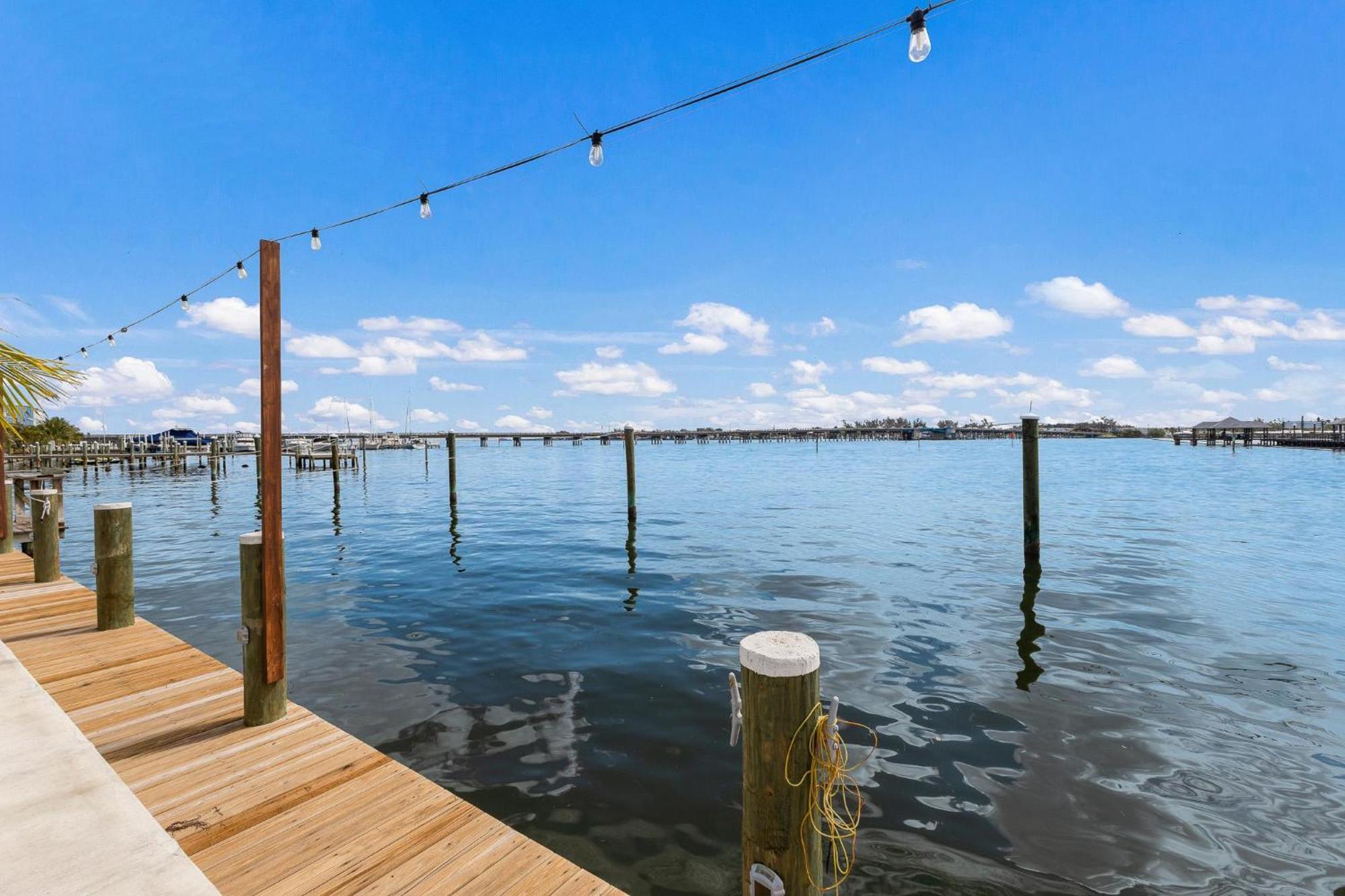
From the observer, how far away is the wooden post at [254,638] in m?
4.26

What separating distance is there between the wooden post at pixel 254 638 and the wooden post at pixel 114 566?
10.2 feet

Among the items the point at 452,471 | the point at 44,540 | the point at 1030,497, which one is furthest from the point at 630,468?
the point at 44,540

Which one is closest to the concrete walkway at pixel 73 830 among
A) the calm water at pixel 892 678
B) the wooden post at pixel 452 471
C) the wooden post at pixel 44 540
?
Result: the calm water at pixel 892 678

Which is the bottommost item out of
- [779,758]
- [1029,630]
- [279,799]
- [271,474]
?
[1029,630]

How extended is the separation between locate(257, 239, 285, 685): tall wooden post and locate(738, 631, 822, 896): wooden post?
3.61 metres

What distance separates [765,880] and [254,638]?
3897 millimetres

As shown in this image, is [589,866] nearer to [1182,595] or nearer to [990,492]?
[1182,595]

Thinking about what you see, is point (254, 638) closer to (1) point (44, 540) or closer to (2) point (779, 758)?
(2) point (779, 758)

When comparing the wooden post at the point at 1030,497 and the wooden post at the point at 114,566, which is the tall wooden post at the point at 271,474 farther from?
the wooden post at the point at 1030,497

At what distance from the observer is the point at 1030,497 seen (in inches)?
480

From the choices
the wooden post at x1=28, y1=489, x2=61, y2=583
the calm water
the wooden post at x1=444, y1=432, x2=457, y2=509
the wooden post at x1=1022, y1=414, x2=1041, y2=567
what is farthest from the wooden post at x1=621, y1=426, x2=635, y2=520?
the wooden post at x1=28, y1=489, x2=61, y2=583

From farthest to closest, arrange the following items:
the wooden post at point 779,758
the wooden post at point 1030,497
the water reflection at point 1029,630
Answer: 1. the wooden post at point 1030,497
2. the water reflection at point 1029,630
3. the wooden post at point 779,758

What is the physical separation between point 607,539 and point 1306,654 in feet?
41.2

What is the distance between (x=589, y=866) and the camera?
3.67 meters
